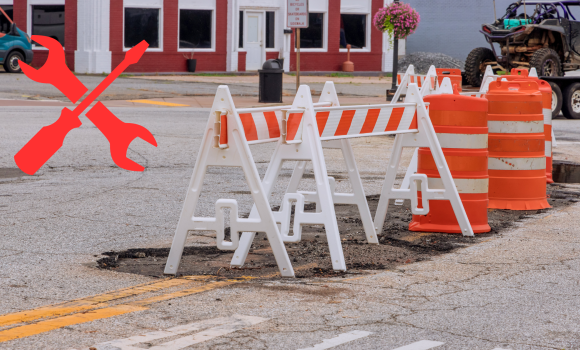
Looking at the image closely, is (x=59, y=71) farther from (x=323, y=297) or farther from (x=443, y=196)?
(x=443, y=196)

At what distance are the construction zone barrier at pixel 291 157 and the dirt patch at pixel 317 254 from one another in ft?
0.54

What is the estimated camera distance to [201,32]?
35.3 metres

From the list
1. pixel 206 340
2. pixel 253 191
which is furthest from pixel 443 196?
pixel 206 340

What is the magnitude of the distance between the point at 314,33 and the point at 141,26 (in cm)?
831

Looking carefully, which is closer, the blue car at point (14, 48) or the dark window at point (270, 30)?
the blue car at point (14, 48)

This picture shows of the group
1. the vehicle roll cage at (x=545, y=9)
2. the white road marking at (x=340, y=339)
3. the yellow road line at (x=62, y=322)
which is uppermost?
the vehicle roll cage at (x=545, y=9)

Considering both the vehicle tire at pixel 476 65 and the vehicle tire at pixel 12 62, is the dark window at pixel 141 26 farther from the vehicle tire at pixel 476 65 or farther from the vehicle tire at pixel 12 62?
the vehicle tire at pixel 476 65

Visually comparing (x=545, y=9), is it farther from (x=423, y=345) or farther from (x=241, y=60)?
(x=423, y=345)

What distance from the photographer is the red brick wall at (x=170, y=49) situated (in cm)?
3284

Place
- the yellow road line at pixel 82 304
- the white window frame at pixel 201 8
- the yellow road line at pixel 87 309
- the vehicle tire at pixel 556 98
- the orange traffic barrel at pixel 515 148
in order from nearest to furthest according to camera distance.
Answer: the yellow road line at pixel 87 309 → the yellow road line at pixel 82 304 → the orange traffic barrel at pixel 515 148 → the vehicle tire at pixel 556 98 → the white window frame at pixel 201 8

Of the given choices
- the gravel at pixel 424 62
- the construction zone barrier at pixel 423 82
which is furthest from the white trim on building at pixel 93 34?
the construction zone barrier at pixel 423 82

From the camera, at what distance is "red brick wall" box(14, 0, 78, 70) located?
32.7m

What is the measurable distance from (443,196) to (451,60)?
101 ft

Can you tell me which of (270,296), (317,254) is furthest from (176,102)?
(270,296)
